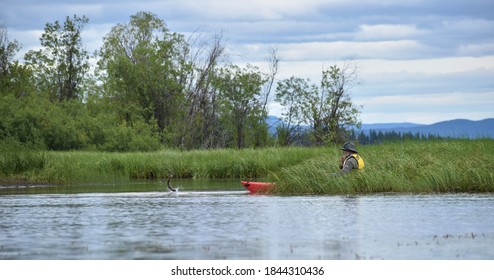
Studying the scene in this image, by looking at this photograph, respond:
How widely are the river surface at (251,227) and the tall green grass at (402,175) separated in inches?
34.8

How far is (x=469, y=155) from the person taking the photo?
886 inches

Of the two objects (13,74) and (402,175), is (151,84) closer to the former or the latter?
(13,74)

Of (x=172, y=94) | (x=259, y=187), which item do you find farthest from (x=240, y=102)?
(x=259, y=187)

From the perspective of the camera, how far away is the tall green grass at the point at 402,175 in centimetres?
2195

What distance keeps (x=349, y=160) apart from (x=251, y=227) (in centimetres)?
689

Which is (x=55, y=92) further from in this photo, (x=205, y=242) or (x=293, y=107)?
(x=205, y=242)

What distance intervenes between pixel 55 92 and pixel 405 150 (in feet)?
155

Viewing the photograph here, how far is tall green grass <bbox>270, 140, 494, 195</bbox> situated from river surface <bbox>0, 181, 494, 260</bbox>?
88cm

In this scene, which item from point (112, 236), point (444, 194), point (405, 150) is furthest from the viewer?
point (405, 150)

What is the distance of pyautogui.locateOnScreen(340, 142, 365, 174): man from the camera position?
22.1 metres

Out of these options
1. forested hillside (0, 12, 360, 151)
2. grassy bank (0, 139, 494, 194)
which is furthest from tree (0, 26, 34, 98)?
grassy bank (0, 139, 494, 194)

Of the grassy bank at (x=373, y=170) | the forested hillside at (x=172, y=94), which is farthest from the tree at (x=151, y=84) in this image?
the grassy bank at (x=373, y=170)

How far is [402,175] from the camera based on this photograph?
878 inches
